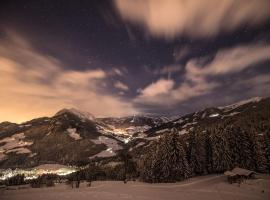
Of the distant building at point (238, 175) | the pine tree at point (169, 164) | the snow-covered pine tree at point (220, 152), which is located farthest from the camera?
the snow-covered pine tree at point (220, 152)

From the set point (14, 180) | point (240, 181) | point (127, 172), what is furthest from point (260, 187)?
point (14, 180)

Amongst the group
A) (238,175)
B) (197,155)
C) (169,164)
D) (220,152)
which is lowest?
(238,175)

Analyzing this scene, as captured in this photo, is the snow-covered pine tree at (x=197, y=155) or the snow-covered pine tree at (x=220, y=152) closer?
the snow-covered pine tree at (x=220, y=152)

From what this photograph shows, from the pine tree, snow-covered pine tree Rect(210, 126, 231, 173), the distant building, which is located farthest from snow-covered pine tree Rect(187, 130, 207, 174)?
the distant building

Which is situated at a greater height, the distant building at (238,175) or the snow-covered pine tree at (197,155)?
the snow-covered pine tree at (197,155)

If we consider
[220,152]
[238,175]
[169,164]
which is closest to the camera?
[238,175]

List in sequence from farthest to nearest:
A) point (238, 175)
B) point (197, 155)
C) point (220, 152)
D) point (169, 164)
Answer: point (197, 155) → point (220, 152) → point (169, 164) → point (238, 175)

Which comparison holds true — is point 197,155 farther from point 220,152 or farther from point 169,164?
point 169,164

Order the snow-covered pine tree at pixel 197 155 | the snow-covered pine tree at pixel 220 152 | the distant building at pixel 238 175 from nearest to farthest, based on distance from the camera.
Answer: the distant building at pixel 238 175
the snow-covered pine tree at pixel 220 152
the snow-covered pine tree at pixel 197 155

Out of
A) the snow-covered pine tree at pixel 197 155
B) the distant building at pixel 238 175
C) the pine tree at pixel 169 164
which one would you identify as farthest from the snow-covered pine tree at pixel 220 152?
the distant building at pixel 238 175

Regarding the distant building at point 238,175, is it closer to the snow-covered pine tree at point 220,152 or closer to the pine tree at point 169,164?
the pine tree at point 169,164

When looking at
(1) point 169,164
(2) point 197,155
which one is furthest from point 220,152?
(1) point 169,164

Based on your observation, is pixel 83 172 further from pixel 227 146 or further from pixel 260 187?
pixel 260 187

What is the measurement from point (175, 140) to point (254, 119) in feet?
471
